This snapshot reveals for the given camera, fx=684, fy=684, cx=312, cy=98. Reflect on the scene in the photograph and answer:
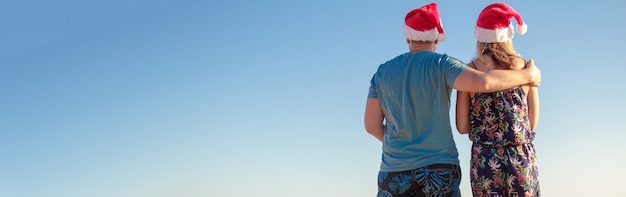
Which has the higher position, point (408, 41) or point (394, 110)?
point (408, 41)

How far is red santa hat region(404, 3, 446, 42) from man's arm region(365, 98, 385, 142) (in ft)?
2.02

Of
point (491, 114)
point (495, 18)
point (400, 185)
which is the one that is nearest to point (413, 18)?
point (495, 18)

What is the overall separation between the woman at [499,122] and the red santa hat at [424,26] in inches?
13.6

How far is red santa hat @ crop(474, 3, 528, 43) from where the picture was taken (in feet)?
17.8

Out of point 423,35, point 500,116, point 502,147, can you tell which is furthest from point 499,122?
point 423,35

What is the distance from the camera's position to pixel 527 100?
546 cm

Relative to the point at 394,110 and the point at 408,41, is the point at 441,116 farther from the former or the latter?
the point at 408,41

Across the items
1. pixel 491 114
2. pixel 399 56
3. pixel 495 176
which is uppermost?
pixel 399 56

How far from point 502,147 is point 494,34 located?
0.90 m

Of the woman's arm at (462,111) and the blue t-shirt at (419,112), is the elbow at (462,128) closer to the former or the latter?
the woman's arm at (462,111)

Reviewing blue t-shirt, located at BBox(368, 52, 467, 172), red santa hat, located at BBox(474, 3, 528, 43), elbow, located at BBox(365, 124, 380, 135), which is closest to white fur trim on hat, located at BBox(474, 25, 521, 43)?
red santa hat, located at BBox(474, 3, 528, 43)

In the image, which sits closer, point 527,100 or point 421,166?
point 421,166

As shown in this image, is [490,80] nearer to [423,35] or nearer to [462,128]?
[462,128]

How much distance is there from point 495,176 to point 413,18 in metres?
1.40
